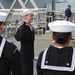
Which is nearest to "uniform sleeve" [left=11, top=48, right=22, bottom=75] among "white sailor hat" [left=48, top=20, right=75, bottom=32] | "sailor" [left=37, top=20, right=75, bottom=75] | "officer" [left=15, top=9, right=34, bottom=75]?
"sailor" [left=37, top=20, right=75, bottom=75]

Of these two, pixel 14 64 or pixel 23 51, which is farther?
pixel 23 51

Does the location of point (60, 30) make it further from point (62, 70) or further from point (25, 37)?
point (25, 37)

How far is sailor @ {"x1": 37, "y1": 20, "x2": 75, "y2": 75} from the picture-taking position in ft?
9.75

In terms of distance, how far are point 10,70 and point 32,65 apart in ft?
8.95

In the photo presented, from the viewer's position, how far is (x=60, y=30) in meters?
2.99

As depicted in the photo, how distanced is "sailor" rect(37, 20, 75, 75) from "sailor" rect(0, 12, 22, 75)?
1.27 feet

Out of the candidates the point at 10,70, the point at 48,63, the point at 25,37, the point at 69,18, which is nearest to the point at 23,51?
the point at 25,37

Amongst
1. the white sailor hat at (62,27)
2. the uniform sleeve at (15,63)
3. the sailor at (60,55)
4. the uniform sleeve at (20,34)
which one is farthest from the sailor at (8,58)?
the uniform sleeve at (20,34)

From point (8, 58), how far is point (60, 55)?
559mm

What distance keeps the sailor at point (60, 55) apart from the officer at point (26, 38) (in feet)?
9.23

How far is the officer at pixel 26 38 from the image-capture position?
5855mm

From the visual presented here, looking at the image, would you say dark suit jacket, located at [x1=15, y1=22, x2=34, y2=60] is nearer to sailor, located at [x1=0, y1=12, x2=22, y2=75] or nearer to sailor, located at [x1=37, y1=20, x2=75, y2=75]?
sailor, located at [x1=0, y1=12, x2=22, y2=75]

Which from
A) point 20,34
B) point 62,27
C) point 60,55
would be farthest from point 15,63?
point 20,34

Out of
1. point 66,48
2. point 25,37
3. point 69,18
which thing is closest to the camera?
point 66,48
